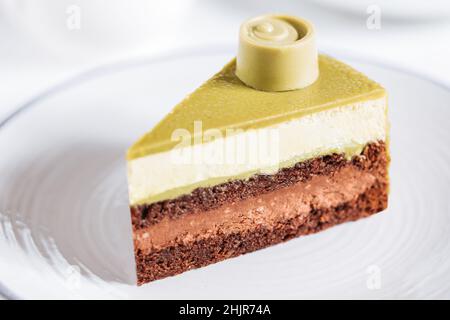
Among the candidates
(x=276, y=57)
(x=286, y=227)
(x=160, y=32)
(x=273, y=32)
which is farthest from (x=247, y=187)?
(x=160, y=32)

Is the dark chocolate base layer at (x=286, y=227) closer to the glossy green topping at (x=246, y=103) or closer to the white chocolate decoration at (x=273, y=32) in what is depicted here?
the glossy green topping at (x=246, y=103)

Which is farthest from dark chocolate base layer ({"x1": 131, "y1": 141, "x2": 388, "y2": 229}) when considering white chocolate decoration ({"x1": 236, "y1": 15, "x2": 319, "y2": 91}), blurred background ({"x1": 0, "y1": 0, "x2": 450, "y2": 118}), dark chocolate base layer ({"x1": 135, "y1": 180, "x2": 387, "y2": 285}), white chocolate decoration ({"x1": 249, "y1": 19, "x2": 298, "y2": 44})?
blurred background ({"x1": 0, "y1": 0, "x2": 450, "y2": 118})

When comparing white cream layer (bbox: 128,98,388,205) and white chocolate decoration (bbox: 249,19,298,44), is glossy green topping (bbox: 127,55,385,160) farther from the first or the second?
white chocolate decoration (bbox: 249,19,298,44)

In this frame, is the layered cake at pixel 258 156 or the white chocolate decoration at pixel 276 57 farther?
the white chocolate decoration at pixel 276 57

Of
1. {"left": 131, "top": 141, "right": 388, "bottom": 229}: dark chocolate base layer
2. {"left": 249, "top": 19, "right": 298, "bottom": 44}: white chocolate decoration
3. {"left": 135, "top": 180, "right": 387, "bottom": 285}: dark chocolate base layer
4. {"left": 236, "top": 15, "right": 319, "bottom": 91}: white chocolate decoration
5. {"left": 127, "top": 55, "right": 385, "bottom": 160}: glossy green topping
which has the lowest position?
{"left": 135, "top": 180, "right": 387, "bottom": 285}: dark chocolate base layer

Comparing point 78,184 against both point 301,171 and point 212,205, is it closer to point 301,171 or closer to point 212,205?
point 212,205

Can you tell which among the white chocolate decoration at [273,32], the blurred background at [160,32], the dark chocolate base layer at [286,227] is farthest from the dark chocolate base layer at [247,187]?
the blurred background at [160,32]
